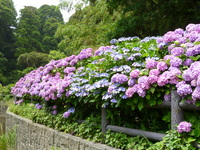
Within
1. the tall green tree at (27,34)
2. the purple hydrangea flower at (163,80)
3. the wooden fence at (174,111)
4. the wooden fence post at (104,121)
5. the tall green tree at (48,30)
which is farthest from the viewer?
the tall green tree at (48,30)

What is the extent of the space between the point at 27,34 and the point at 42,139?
105 ft

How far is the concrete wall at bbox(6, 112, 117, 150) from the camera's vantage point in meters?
3.57

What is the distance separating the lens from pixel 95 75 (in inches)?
140

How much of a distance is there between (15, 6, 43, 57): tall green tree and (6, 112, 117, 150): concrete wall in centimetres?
2548

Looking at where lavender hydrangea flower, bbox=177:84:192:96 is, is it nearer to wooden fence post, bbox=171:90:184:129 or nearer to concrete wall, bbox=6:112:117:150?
wooden fence post, bbox=171:90:184:129

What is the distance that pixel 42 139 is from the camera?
4.80 meters

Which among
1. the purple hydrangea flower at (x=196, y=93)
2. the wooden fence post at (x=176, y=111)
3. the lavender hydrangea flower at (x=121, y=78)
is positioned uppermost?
the lavender hydrangea flower at (x=121, y=78)

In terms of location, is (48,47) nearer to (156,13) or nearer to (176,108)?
(156,13)

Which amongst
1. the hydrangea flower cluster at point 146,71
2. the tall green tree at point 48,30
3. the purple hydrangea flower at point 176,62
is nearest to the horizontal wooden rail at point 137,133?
the hydrangea flower cluster at point 146,71

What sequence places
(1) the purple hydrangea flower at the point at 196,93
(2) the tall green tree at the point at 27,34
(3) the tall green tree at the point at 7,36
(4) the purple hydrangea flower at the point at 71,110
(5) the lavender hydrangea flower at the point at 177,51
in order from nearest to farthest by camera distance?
1. (1) the purple hydrangea flower at the point at 196,93
2. (5) the lavender hydrangea flower at the point at 177,51
3. (4) the purple hydrangea flower at the point at 71,110
4. (3) the tall green tree at the point at 7,36
5. (2) the tall green tree at the point at 27,34

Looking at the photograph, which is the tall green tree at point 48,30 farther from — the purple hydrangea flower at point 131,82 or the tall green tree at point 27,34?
the purple hydrangea flower at point 131,82

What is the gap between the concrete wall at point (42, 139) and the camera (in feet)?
11.7

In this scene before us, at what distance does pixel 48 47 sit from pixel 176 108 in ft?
115

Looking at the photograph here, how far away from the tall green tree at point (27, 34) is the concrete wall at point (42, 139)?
25478 millimetres
